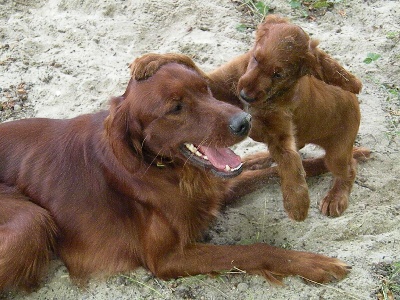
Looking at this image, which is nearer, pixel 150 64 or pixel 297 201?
pixel 150 64

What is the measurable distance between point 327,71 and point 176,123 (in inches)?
38.2

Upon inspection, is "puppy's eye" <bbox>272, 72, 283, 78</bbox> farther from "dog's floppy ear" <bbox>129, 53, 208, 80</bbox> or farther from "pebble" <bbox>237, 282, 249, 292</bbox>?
"pebble" <bbox>237, 282, 249, 292</bbox>

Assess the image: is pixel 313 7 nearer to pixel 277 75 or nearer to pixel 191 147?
pixel 277 75

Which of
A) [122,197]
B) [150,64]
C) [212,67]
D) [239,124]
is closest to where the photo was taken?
[239,124]

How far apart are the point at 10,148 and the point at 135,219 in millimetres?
882

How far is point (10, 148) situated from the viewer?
3729 millimetres

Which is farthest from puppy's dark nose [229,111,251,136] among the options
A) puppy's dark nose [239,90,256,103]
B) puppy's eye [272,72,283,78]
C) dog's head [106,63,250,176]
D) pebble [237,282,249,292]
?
pebble [237,282,249,292]

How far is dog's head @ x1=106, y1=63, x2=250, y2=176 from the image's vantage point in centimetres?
313

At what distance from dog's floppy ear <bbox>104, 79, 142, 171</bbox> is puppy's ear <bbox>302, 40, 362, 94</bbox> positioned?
1.02 metres

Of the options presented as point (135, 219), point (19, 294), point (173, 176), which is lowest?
point (19, 294)

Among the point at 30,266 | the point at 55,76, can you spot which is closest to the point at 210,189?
the point at 30,266

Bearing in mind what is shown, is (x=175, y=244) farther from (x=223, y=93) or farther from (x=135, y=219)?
(x=223, y=93)

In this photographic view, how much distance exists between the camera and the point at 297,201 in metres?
3.48

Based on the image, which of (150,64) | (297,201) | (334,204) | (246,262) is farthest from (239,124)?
(334,204)
